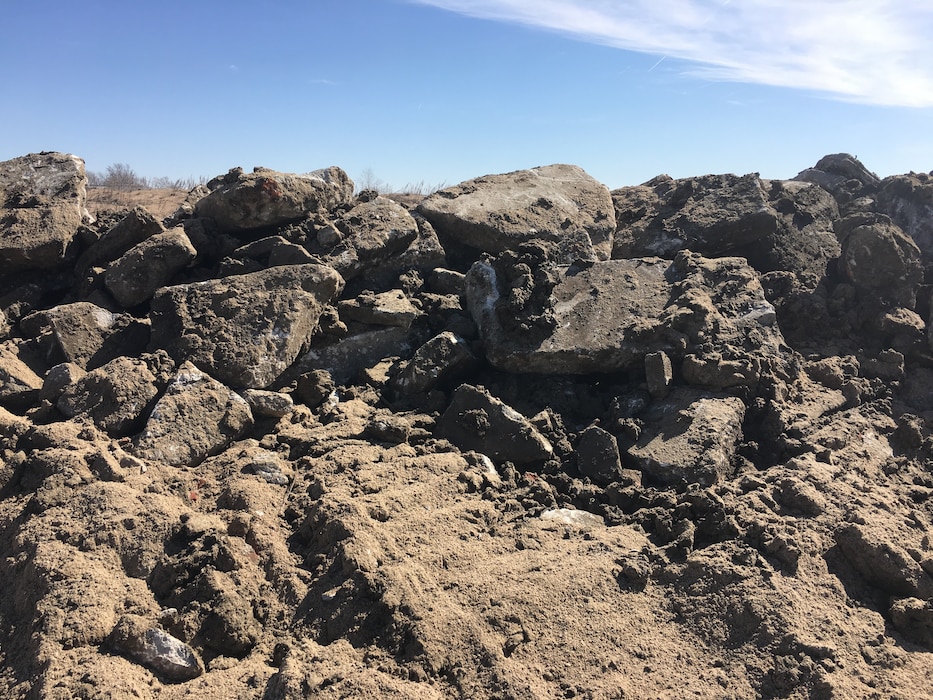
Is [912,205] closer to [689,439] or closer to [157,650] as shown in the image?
[689,439]

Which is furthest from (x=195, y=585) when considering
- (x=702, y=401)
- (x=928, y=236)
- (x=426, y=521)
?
(x=928, y=236)

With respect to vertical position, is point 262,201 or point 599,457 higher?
point 262,201

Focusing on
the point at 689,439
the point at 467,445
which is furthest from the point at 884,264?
the point at 467,445

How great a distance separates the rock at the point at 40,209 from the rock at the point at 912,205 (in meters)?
7.24

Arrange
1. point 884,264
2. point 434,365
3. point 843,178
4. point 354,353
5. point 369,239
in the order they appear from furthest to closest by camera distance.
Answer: point 843,178, point 884,264, point 369,239, point 354,353, point 434,365

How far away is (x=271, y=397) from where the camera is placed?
3.95 m

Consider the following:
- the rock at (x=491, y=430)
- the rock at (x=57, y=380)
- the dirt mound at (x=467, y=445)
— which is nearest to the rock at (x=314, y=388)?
the dirt mound at (x=467, y=445)

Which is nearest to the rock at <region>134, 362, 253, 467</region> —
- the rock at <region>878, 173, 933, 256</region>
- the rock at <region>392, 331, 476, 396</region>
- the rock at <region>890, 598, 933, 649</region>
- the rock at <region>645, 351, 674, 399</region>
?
the rock at <region>392, 331, 476, 396</region>

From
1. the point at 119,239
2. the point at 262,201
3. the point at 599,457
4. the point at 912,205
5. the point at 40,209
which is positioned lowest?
the point at 599,457

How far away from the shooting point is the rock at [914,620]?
2.66 m

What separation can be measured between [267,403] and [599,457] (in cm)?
204

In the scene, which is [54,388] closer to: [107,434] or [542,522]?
[107,434]

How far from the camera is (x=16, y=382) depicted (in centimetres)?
377

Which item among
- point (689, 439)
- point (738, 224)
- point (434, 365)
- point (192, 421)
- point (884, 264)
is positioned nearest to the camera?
point (192, 421)
